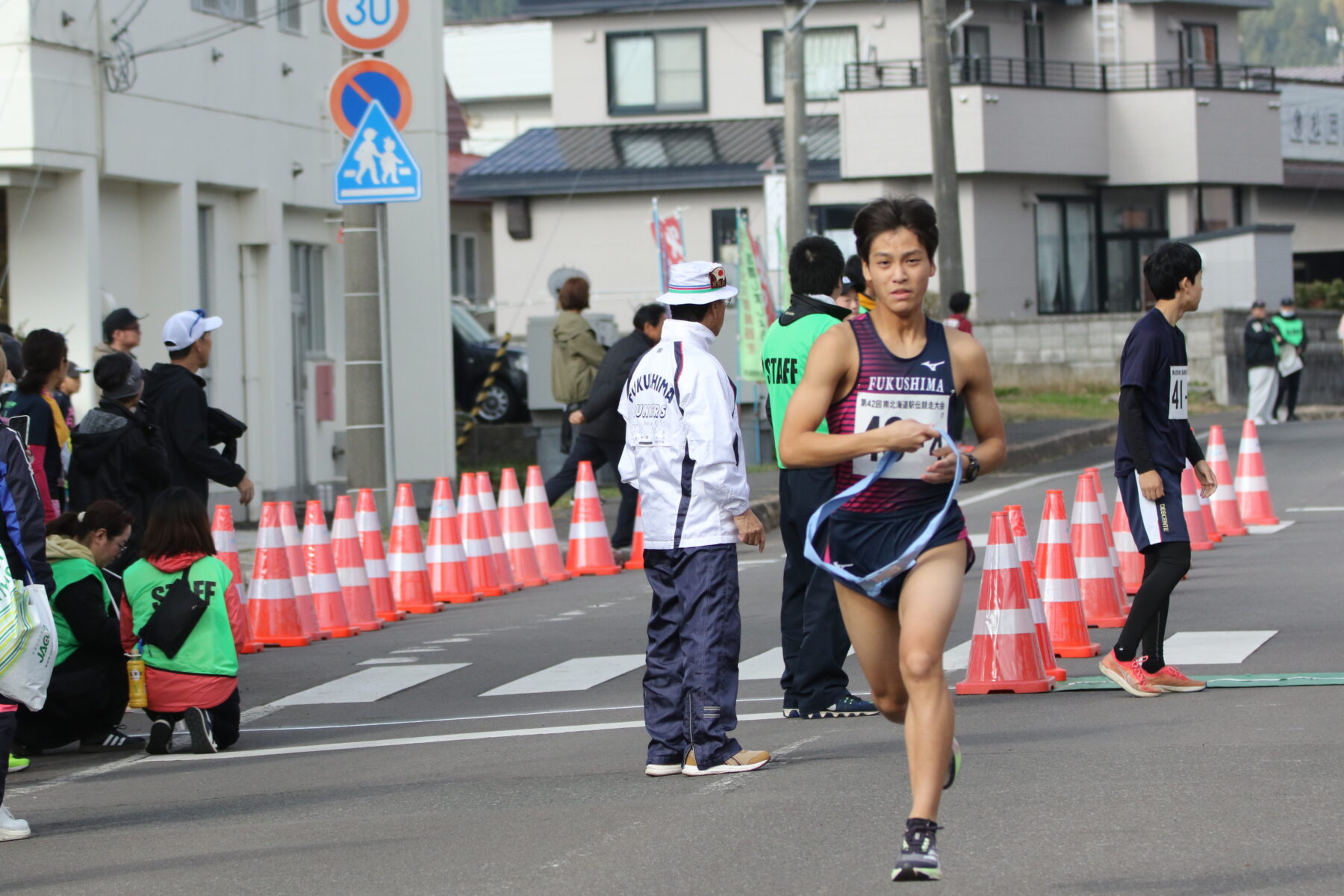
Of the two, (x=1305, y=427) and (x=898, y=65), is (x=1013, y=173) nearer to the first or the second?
(x=898, y=65)

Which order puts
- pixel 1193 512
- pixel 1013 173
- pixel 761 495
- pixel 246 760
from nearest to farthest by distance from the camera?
pixel 246 760 < pixel 1193 512 < pixel 761 495 < pixel 1013 173

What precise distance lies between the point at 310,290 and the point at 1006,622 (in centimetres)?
1508

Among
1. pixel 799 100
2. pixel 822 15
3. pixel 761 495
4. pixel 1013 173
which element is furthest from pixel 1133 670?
pixel 822 15

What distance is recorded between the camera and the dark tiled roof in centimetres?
4166

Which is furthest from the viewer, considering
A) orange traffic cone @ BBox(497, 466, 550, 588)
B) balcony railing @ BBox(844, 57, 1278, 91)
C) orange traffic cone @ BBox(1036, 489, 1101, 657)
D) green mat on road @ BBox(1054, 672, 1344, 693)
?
balcony railing @ BBox(844, 57, 1278, 91)

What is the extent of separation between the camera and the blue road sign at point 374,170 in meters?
13.7

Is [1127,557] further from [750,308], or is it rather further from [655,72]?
[655,72]

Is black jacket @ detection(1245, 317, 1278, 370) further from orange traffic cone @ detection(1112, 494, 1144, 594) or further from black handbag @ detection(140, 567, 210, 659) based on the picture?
black handbag @ detection(140, 567, 210, 659)

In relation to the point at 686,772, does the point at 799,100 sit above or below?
above

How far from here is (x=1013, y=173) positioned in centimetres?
3978

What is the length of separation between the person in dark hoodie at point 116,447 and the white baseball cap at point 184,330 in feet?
1.79

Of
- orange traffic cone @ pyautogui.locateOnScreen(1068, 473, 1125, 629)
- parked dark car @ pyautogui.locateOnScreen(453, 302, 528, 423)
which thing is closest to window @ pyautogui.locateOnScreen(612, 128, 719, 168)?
parked dark car @ pyautogui.locateOnScreen(453, 302, 528, 423)

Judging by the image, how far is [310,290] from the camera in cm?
2278

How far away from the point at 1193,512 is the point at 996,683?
256 inches
